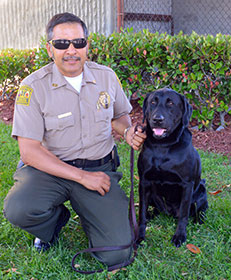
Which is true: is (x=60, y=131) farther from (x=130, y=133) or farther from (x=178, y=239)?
(x=178, y=239)

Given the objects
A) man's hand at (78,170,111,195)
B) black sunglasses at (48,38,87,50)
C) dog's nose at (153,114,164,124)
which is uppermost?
black sunglasses at (48,38,87,50)

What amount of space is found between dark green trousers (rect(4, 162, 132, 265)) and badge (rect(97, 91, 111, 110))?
631mm

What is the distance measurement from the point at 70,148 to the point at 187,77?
109 inches

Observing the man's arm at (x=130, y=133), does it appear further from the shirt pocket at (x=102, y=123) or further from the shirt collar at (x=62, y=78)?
the shirt collar at (x=62, y=78)

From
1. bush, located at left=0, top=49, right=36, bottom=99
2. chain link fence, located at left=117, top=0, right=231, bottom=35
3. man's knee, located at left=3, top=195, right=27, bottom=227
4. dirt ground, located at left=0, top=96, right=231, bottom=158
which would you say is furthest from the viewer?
chain link fence, located at left=117, top=0, right=231, bottom=35

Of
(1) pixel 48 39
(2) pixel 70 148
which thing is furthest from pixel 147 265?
(1) pixel 48 39

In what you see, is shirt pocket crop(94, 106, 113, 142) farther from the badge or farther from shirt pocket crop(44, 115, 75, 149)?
shirt pocket crop(44, 115, 75, 149)

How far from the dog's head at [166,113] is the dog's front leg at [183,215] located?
43 centimetres

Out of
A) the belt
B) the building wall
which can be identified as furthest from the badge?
the building wall

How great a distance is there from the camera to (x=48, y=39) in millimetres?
2633

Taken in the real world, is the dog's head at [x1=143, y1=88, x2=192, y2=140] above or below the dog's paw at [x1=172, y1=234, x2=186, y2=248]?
above

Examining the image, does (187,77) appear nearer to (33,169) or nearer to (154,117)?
(154,117)

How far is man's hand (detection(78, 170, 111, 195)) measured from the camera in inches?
99.0

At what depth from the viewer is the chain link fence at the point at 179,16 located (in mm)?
7777
